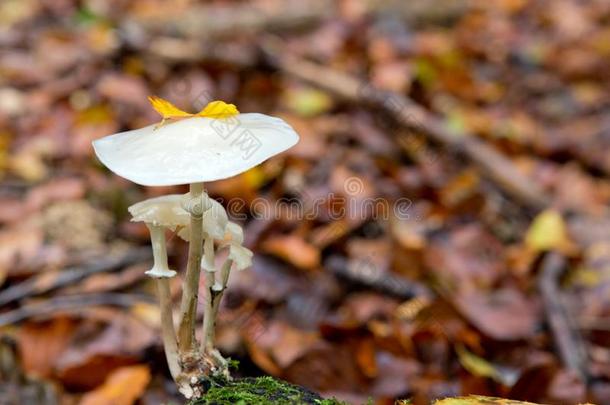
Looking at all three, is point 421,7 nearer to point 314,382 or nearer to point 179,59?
point 179,59

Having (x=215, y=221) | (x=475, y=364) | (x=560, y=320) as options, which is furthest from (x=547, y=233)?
(x=215, y=221)

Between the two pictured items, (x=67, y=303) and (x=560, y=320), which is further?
(x=560, y=320)

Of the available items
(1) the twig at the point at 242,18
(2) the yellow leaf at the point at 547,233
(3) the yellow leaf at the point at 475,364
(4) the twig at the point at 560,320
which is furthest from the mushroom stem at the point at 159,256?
(1) the twig at the point at 242,18

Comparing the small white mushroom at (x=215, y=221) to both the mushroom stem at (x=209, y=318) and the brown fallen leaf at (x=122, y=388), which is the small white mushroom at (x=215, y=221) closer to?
the mushroom stem at (x=209, y=318)

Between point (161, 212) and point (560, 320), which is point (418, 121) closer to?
point (560, 320)

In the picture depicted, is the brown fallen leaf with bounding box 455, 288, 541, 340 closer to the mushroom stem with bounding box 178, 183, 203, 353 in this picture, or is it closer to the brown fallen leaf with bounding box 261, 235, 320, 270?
the brown fallen leaf with bounding box 261, 235, 320, 270
